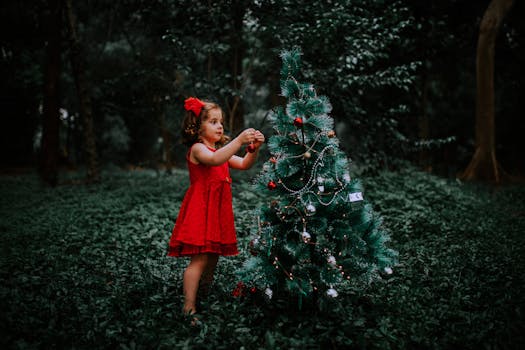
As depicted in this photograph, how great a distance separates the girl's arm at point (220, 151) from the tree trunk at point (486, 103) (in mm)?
10339

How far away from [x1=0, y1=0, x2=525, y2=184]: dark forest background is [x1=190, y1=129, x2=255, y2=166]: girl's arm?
508 centimetres

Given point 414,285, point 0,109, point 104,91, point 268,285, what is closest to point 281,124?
point 268,285

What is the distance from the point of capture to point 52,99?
486 inches

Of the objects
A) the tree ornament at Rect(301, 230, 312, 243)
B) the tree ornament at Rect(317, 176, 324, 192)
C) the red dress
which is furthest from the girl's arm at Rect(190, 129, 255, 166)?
the tree ornament at Rect(301, 230, 312, 243)

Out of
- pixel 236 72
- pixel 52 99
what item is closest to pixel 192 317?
pixel 236 72

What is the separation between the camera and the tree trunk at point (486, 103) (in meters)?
11.2

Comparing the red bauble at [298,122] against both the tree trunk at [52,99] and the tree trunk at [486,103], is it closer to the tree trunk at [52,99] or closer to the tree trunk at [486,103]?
the tree trunk at [486,103]

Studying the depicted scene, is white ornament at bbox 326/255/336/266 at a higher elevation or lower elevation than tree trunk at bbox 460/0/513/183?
lower

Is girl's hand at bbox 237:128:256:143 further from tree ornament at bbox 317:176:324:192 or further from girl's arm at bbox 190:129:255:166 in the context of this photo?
tree ornament at bbox 317:176:324:192

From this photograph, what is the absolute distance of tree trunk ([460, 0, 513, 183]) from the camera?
11.2 metres

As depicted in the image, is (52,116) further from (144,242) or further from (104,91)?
(144,242)

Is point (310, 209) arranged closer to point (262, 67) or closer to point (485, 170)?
point (262, 67)

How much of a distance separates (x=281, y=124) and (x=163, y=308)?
1.92 metres

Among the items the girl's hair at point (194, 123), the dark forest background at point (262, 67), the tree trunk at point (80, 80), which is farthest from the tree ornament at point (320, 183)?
the tree trunk at point (80, 80)
